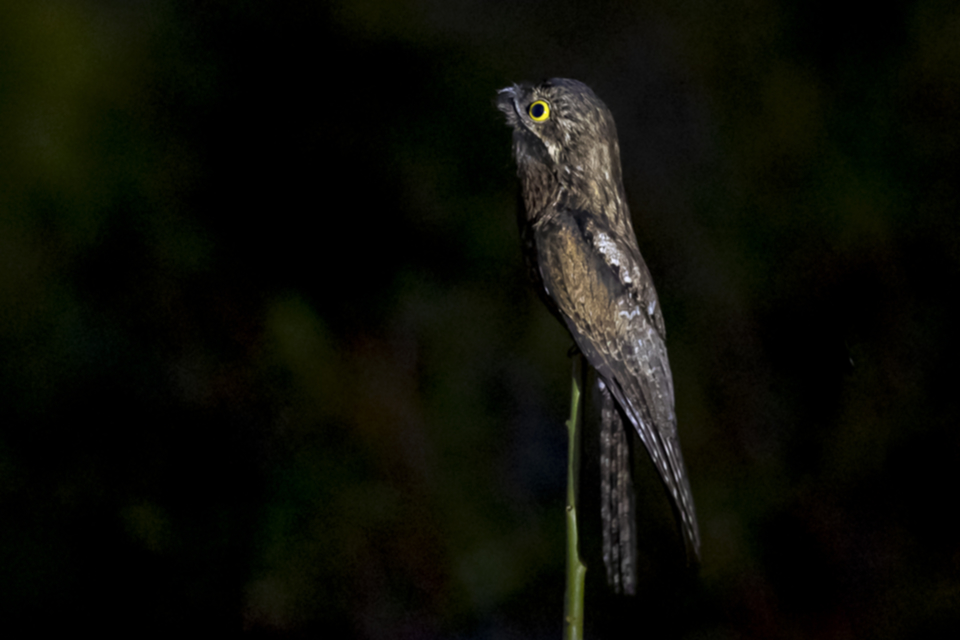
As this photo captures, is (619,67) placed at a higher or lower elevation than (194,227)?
higher

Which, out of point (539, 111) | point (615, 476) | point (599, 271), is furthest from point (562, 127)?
point (615, 476)

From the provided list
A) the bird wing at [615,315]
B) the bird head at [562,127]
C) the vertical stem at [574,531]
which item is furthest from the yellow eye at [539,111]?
the vertical stem at [574,531]

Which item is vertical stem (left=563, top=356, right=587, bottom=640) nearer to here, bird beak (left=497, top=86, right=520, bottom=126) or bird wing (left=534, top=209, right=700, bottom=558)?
bird wing (left=534, top=209, right=700, bottom=558)

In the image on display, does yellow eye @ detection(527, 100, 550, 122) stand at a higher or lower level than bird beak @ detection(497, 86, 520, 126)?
lower

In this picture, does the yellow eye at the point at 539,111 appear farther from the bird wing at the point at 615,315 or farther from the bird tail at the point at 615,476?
the bird tail at the point at 615,476

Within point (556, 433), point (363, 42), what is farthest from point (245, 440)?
point (363, 42)

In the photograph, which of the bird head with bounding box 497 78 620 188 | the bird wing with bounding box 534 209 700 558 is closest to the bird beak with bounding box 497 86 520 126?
the bird head with bounding box 497 78 620 188

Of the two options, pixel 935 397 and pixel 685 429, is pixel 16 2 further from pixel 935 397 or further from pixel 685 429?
pixel 935 397

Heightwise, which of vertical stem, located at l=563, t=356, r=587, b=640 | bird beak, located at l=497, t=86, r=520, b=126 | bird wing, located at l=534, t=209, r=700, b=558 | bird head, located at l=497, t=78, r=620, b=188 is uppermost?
bird beak, located at l=497, t=86, r=520, b=126
